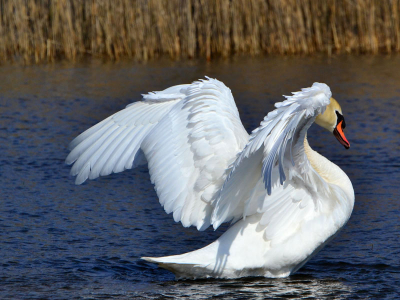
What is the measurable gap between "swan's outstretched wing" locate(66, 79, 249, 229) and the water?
74 cm

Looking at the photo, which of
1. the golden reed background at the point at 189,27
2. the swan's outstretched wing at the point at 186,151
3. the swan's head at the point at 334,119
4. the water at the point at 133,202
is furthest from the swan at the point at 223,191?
the golden reed background at the point at 189,27

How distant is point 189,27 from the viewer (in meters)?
14.9

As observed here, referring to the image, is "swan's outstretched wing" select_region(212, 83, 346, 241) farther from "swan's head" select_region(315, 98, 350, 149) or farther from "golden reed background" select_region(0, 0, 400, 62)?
"golden reed background" select_region(0, 0, 400, 62)

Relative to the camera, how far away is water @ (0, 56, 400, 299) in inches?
225

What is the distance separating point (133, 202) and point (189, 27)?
25.0ft

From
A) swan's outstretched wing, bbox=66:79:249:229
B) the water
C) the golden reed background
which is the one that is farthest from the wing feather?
the golden reed background

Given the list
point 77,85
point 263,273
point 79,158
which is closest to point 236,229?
point 263,273

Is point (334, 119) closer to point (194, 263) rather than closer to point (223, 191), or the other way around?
point (223, 191)

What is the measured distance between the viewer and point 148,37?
15133 millimetres

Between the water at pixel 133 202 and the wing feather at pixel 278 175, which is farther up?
the wing feather at pixel 278 175

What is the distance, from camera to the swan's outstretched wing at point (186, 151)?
5406mm

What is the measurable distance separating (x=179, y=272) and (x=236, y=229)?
55 cm

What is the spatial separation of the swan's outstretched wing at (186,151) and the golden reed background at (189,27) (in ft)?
30.0

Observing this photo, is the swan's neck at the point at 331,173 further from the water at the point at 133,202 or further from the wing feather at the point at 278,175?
the water at the point at 133,202
